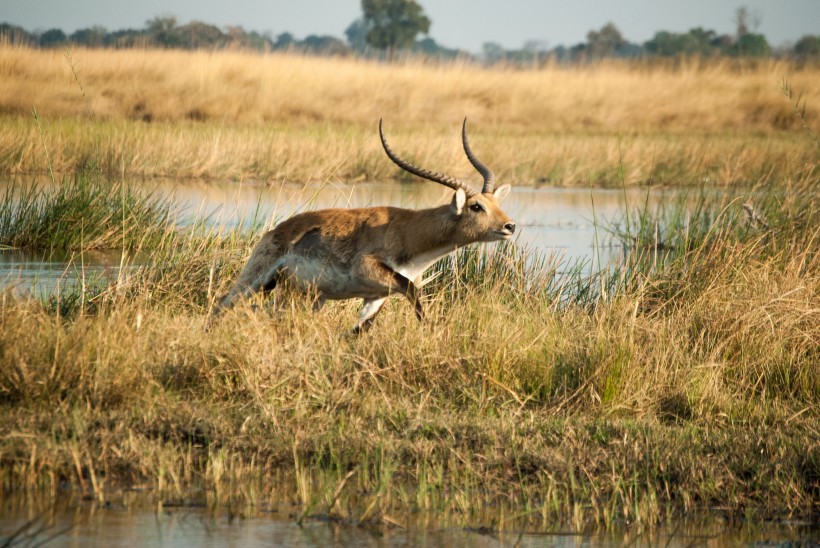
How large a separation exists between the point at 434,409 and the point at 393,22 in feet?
270

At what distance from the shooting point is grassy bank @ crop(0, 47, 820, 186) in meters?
19.4

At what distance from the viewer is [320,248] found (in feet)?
26.1

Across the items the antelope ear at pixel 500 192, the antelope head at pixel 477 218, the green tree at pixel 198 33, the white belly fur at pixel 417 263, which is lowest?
the white belly fur at pixel 417 263

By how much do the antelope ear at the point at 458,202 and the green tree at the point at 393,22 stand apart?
78.8 m

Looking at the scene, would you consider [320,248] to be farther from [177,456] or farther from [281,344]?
[177,456]

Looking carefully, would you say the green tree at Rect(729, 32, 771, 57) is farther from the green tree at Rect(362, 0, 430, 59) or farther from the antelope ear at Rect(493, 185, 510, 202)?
the antelope ear at Rect(493, 185, 510, 202)

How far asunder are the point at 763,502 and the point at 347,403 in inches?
86.5

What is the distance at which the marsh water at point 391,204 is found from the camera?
10.9 m

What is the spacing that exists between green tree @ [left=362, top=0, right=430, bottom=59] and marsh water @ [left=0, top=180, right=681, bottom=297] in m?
65.9

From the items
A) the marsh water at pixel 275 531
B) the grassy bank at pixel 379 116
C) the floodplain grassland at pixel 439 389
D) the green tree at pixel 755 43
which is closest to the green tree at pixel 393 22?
the green tree at pixel 755 43

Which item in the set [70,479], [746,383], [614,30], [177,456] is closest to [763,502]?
[746,383]

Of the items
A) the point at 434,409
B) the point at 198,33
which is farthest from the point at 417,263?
the point at 198,33

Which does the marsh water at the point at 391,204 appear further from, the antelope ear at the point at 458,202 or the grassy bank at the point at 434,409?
the grassy bank at the point at 434,409

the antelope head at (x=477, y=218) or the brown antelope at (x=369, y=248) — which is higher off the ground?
the antelope head at (x=477, y=218)
